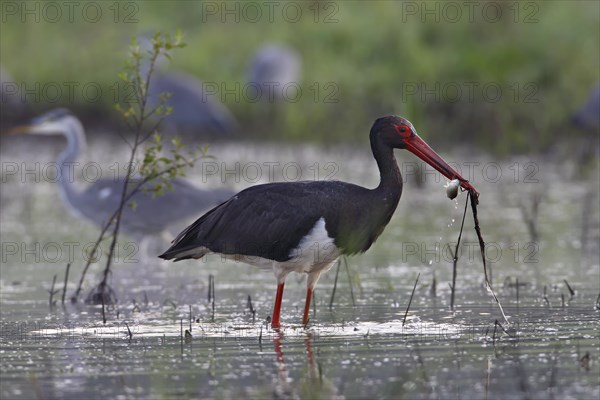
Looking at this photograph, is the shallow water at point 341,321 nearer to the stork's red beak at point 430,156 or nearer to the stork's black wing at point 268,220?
the stork's black wing at point 268,220

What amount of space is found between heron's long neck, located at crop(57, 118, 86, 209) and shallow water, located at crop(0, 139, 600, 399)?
491mm

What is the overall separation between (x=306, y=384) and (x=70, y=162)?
623cm

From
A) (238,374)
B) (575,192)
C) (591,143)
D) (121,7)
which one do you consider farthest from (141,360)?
(121,7)

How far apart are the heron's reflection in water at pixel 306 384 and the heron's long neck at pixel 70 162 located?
5.06 m

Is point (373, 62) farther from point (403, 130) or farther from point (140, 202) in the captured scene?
point (403, 130)

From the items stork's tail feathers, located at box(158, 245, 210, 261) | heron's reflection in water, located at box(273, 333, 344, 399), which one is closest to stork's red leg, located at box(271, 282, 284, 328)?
stork's tail feathers, located at box(158, 245, 210, 261)

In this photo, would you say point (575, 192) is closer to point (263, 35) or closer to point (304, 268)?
point (304, 268)

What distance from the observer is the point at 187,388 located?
586 centimetres

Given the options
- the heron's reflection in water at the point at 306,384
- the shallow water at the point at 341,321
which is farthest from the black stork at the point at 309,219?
the heron's reflection in water at the point at 306,384

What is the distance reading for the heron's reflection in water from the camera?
5703 mm

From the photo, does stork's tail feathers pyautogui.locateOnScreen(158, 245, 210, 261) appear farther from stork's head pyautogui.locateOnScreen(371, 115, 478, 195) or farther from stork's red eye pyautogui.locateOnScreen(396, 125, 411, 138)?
stork's red eye pyautogui.locateOnScreen(396, 125, 411, 138)

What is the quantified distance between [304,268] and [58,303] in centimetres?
192

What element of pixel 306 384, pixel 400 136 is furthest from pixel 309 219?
pixel 306 384

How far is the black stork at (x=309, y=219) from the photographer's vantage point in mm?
7676
